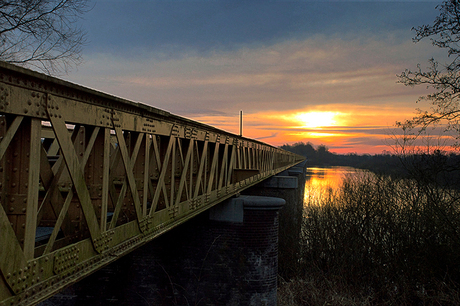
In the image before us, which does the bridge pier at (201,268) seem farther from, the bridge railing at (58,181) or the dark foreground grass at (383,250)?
the bridge railing at (58,181)

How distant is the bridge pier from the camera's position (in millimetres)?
11117

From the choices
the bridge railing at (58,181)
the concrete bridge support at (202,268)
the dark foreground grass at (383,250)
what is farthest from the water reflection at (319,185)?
the bridge railing at (58,181)

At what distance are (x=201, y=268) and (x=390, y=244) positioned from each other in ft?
37.8

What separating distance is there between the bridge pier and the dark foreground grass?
12.4 ft

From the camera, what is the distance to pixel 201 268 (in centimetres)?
1101

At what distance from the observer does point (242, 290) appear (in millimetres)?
11109

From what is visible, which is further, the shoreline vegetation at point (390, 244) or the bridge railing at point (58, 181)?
the shoreline vegetation at point (390, 244)

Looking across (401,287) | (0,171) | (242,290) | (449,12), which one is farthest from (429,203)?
(0,171)

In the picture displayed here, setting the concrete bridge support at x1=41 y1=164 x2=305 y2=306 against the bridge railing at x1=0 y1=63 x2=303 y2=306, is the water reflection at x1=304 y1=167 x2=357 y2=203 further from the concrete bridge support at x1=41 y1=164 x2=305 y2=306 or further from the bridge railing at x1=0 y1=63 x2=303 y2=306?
the bridge railing at x1=0 y1=63 x2=303 y2=306

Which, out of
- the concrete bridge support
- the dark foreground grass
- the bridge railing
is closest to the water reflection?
the dark foreground grass

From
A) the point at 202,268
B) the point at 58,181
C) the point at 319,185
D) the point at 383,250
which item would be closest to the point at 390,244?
the point at 383,250

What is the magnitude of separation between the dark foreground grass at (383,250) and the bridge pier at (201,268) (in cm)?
377

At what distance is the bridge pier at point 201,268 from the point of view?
36.5 ft

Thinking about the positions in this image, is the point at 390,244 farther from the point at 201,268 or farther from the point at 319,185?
the point at 319,185
